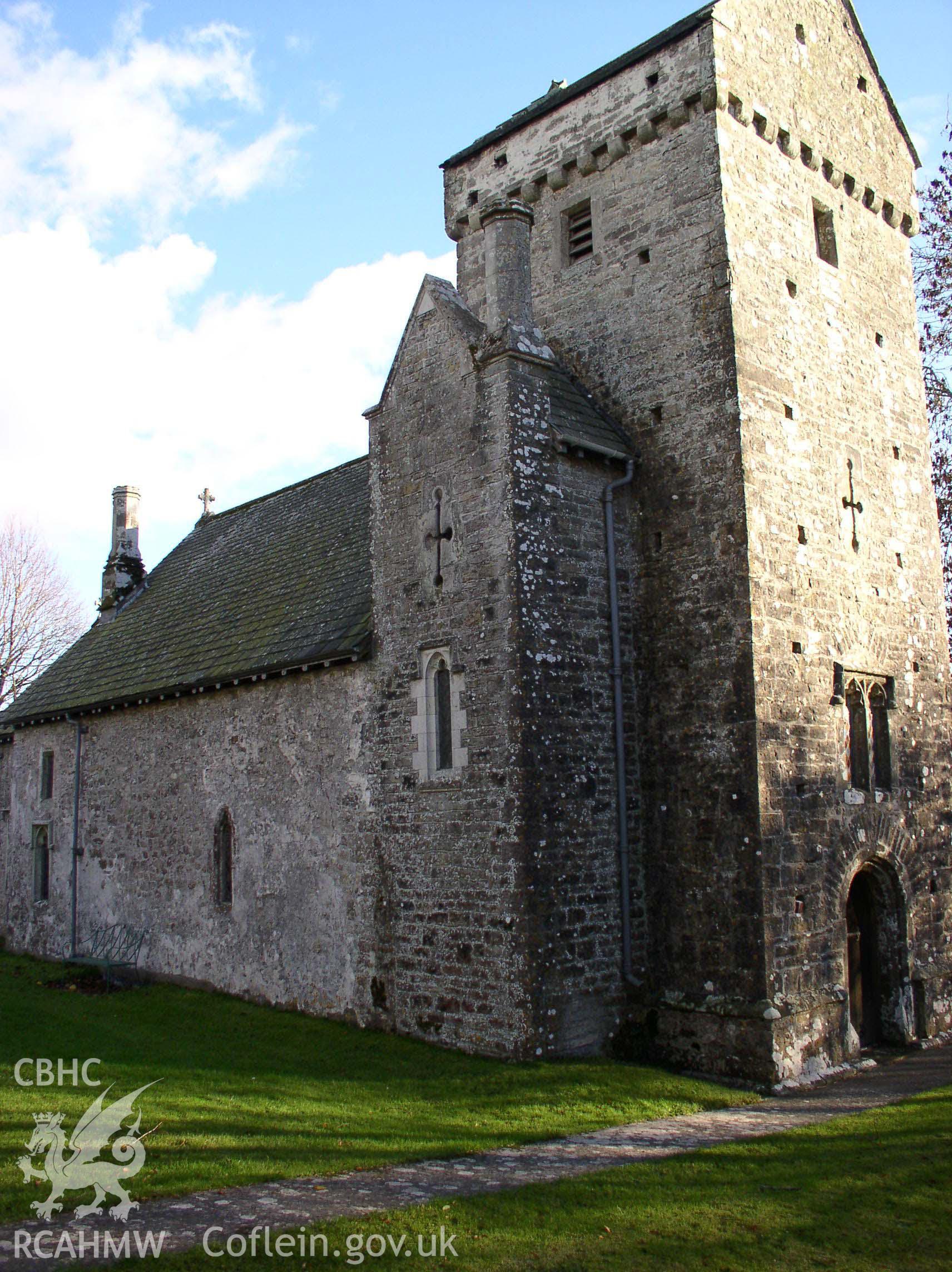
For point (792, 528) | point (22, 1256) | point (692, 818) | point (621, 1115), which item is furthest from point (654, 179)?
point (22, 1256)

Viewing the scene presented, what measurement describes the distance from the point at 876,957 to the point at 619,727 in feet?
15.8

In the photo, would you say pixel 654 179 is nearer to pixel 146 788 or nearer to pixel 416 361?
pixel 416 361

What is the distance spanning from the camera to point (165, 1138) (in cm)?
853

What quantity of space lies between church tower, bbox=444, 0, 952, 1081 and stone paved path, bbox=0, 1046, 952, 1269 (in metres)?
0.90

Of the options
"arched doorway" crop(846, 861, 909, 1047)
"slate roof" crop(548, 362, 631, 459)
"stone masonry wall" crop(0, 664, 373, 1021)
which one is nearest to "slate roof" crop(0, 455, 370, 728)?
"stone masonry wall" crop(0, 664, 373, 1021)

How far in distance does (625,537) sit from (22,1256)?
943 centimetres

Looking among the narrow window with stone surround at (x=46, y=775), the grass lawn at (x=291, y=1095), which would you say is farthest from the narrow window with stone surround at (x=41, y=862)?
the grass lawn at (x=291, y=1095)

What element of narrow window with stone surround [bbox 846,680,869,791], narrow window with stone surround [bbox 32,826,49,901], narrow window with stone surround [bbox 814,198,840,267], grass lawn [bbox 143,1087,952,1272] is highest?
narrow window with stone surround [bbox 814,198,840,267]

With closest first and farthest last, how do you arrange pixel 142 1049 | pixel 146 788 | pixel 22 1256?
pixel 22 1256, pixel 142 1049, pixel 146 788

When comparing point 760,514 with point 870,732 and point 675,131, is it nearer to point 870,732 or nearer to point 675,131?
point 870,732

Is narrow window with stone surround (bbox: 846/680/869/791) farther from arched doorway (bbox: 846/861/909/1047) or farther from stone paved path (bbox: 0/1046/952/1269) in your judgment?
stone paved path (bbox: 0/1046/952/1269)

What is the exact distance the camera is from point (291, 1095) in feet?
33.8

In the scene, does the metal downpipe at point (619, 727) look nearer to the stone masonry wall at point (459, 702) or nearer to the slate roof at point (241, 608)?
the stone masonry wall at point (459, 702)

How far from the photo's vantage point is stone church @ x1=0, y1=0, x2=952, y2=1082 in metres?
11.6
